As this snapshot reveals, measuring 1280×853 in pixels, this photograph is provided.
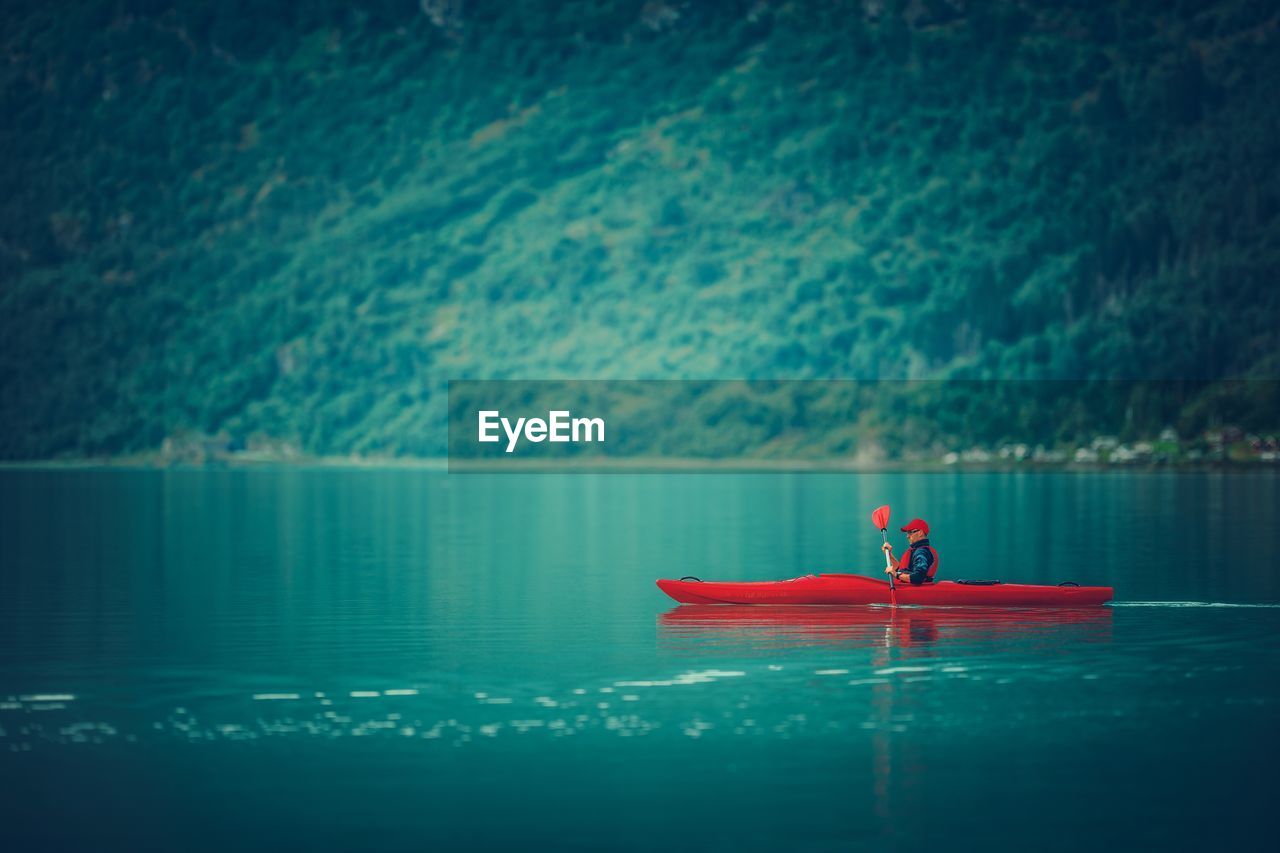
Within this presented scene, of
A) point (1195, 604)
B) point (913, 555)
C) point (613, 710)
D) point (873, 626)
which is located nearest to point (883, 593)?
point (913, 555)

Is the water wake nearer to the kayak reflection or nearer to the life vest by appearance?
the kayak reflection

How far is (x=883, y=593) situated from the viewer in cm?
4319

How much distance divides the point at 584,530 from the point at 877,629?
166 ft

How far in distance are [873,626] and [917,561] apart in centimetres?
203

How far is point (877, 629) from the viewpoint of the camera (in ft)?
135

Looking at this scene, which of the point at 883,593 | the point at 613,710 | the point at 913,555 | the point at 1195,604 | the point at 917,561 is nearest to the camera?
the point at 613,710

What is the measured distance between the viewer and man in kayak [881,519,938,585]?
139 ft

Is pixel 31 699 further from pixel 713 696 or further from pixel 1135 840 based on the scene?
pixel 1135 840

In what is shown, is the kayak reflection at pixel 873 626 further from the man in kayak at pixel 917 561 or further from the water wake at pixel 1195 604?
the water wake at pixel 1195 604

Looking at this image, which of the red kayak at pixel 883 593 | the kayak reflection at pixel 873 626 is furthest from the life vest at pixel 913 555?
the kayak reflection at pixel 873 626

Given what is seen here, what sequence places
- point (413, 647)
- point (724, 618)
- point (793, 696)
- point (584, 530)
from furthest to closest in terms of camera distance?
point (584, 530) < point (724, 618) < point (413, 647) < point (793, 696)

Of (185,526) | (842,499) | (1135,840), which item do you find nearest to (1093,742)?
(1135,840)

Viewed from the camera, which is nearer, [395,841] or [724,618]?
[395,841]

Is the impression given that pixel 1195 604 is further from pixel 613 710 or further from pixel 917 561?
pixel 613 710
